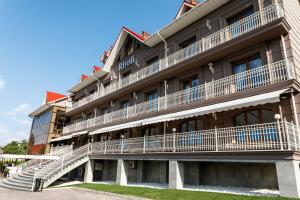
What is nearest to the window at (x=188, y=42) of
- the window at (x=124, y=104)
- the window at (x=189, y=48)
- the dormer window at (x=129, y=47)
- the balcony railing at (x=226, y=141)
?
the window at (x=189, y=48)

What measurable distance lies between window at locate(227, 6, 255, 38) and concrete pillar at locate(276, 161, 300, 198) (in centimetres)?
766

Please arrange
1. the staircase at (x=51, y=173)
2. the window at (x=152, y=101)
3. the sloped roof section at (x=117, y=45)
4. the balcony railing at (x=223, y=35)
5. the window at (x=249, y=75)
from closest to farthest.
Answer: the window at (x=249, y=75) < the balcony railing at (x=223, y=35) < the staircase at (x=51, y=173) < the window at (x=152, y=101) < the sloped roof section at (x=117, y=45)

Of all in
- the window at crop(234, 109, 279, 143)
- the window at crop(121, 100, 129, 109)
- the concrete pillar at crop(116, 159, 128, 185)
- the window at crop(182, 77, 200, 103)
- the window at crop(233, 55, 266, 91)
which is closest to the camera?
the window at crop(234, 109, 279, 143)

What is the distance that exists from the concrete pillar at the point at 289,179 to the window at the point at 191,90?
23.0 ft

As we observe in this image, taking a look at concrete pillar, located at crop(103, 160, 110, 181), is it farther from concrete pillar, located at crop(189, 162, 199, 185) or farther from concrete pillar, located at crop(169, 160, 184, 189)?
concrete pillar, located at crop(169, 160, 184, 189)

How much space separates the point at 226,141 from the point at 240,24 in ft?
23.8

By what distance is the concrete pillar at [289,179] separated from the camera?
8016 mm

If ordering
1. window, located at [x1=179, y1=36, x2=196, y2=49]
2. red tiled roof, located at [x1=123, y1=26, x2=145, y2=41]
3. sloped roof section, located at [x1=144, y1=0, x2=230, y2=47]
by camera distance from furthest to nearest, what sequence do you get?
red tiled roof, located at [x1=123, y1=26, x2=145, y2=41] < window, located at [x1=179, y1=36, x2=196, y2=49] < sloped roof section, located at [x1=144, y1=0, x2=230, y2=47]

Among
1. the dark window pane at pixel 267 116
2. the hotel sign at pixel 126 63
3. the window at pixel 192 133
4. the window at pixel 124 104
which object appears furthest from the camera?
the hotel sign at pixel 126 63

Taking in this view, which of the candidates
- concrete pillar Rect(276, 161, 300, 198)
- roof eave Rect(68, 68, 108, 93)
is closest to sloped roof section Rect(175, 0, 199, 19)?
roof eave Rect(68, 68, 108, 93)

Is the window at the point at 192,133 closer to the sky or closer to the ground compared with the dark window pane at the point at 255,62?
closer to the ground

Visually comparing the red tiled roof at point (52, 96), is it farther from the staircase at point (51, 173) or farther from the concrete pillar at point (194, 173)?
the concrete pillar at point (194, 173)

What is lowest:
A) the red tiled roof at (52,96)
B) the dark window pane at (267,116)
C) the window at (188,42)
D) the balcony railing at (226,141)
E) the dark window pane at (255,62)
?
the balcony railing at (226,141)

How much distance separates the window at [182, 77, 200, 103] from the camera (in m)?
14.9
